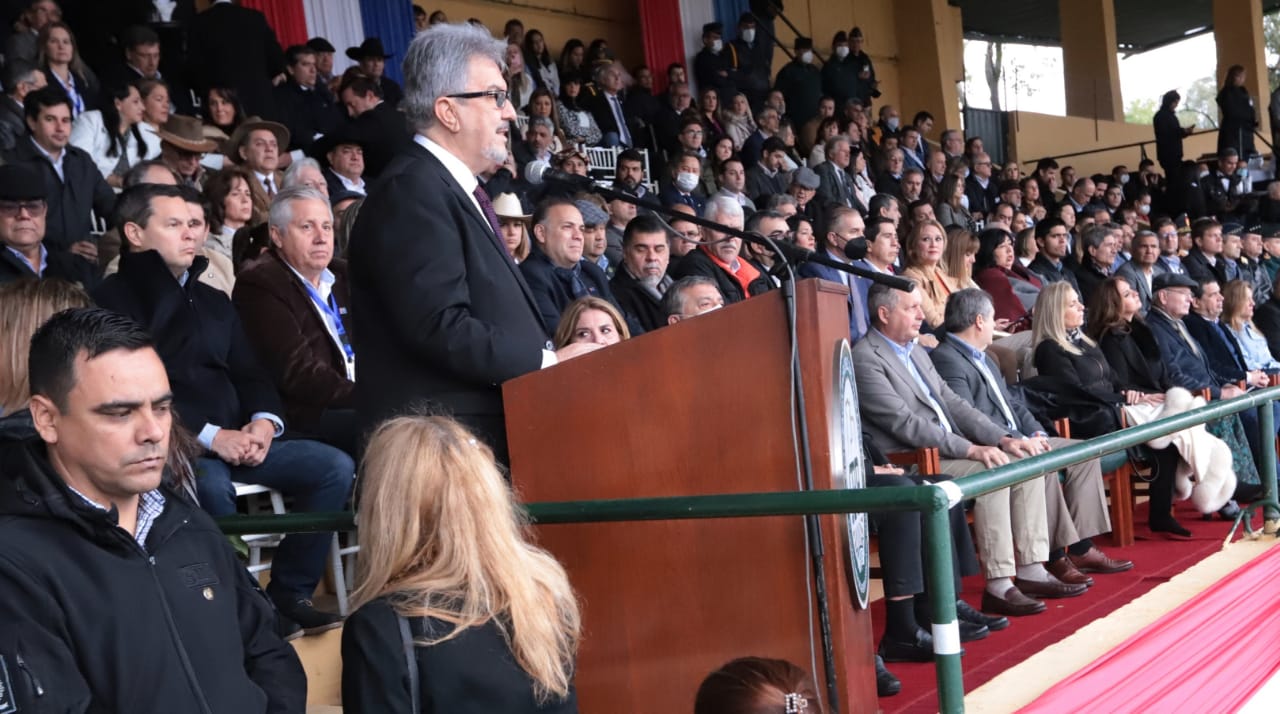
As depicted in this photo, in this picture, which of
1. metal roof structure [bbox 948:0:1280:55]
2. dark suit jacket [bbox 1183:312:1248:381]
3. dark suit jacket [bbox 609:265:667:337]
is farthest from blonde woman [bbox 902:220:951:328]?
metal roof structure [bbox 948:0:1280:55]

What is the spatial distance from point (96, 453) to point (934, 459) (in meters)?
3.18

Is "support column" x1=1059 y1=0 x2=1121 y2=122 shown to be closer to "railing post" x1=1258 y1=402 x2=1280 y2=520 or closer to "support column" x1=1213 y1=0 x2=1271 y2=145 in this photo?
"support column" x1=1213 y1=0 x2=1271 y2=145

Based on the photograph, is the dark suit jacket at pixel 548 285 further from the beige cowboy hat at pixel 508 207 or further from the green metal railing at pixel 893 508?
the green metal railing at pixel 893 508

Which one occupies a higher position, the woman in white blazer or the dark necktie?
the woman in white blazer

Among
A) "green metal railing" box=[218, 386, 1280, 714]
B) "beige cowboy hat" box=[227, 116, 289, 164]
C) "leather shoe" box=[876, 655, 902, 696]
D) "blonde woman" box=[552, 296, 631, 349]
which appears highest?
"beige cowboy hat" box=[227, 116, 289, 164]

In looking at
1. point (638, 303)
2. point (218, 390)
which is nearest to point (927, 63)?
point (638, 303)

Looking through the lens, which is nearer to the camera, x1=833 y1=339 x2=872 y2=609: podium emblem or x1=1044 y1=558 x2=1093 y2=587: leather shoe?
x1=833 y1=339 x2=872 y2=609: podium emblem

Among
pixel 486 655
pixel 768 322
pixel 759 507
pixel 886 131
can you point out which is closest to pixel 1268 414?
pixel 768 322

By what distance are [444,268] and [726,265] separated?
4.10 m

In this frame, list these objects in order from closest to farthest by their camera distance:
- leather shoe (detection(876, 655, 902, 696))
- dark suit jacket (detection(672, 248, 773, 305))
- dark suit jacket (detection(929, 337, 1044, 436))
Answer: leather shoe (detection(876, 655, 902, 696))
dark suit jacket (detection(929, 337, 1044, 436))
dark suit jacket (detection(672, 248, 773, 305))

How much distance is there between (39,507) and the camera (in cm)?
195

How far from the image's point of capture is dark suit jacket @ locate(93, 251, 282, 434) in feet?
12.4

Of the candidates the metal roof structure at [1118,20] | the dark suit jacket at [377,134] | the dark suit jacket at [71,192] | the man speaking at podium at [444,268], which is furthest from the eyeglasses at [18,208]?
the metal roof structure at [1118,20]

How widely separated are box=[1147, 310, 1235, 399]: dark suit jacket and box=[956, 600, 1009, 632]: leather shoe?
3265 mm
